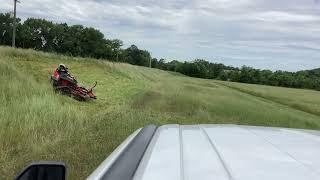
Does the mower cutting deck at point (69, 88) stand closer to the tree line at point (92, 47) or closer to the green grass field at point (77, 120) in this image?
the green grass field at point (77, 120)

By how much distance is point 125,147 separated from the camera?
9.21 ft

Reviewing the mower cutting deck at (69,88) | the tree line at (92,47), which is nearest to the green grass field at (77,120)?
the mower cutting deck at (69,88)

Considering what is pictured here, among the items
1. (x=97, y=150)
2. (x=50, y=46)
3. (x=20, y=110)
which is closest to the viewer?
(x=97, y=150)

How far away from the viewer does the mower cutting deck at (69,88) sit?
22.7 meters

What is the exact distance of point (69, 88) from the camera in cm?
2303

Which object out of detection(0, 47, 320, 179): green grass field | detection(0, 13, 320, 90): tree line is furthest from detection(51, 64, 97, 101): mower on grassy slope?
detection(0, 13, 320, 90): tree line

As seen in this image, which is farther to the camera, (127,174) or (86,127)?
(86,127)

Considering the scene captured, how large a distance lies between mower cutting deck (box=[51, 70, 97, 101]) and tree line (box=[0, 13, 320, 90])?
6020 centimetres

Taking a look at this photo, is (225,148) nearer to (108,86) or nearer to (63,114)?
(63,114)

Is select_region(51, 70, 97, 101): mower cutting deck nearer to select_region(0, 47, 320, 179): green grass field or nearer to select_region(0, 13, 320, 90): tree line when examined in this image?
select_region(0, 47, 320, 179): green grass field

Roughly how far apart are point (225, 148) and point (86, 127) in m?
10.6

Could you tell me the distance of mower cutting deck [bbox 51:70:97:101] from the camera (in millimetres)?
22734

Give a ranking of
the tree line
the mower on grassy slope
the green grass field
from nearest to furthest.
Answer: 1. the green grass field
2. the mower on grassy slope
3. the tree line

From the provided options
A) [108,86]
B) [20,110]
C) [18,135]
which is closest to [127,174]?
[18,135]
